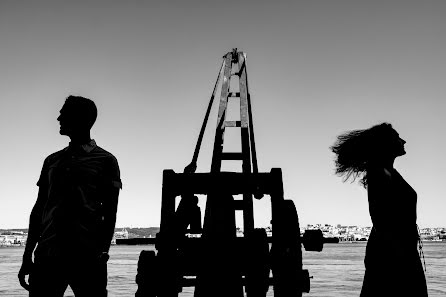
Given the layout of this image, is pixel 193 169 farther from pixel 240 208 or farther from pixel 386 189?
pixel 386 189

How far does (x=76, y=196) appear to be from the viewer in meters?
2.44

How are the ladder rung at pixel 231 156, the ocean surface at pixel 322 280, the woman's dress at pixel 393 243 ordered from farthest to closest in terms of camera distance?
the ocean surface at pixel 322 280 → the ladder rung at pixel 231 156 → the woman's dress at pixel 393 243

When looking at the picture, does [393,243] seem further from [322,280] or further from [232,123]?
[322,280]

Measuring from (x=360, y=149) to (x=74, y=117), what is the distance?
87.4 inches

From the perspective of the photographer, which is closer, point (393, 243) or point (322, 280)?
point (393, 243)

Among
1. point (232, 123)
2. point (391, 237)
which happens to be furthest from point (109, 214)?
point (232, 123)

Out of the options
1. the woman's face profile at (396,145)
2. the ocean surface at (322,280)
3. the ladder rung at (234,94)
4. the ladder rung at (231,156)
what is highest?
the ladder rung at (234,94)

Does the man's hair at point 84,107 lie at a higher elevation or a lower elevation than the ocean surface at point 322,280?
higher

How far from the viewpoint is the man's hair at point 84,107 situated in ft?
8.61

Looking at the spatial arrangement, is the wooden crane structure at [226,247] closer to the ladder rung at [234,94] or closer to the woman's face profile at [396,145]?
the woman's face profile at [396,145]

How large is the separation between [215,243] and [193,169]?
135 centimetres

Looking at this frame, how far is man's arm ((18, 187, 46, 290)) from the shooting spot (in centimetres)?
247

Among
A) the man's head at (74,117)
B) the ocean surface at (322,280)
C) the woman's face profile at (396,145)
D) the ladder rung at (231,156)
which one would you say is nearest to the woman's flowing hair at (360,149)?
the woman's face profile at (396,145)

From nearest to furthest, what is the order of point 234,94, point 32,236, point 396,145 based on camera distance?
point 32,236, point 396,145, point 234,94
